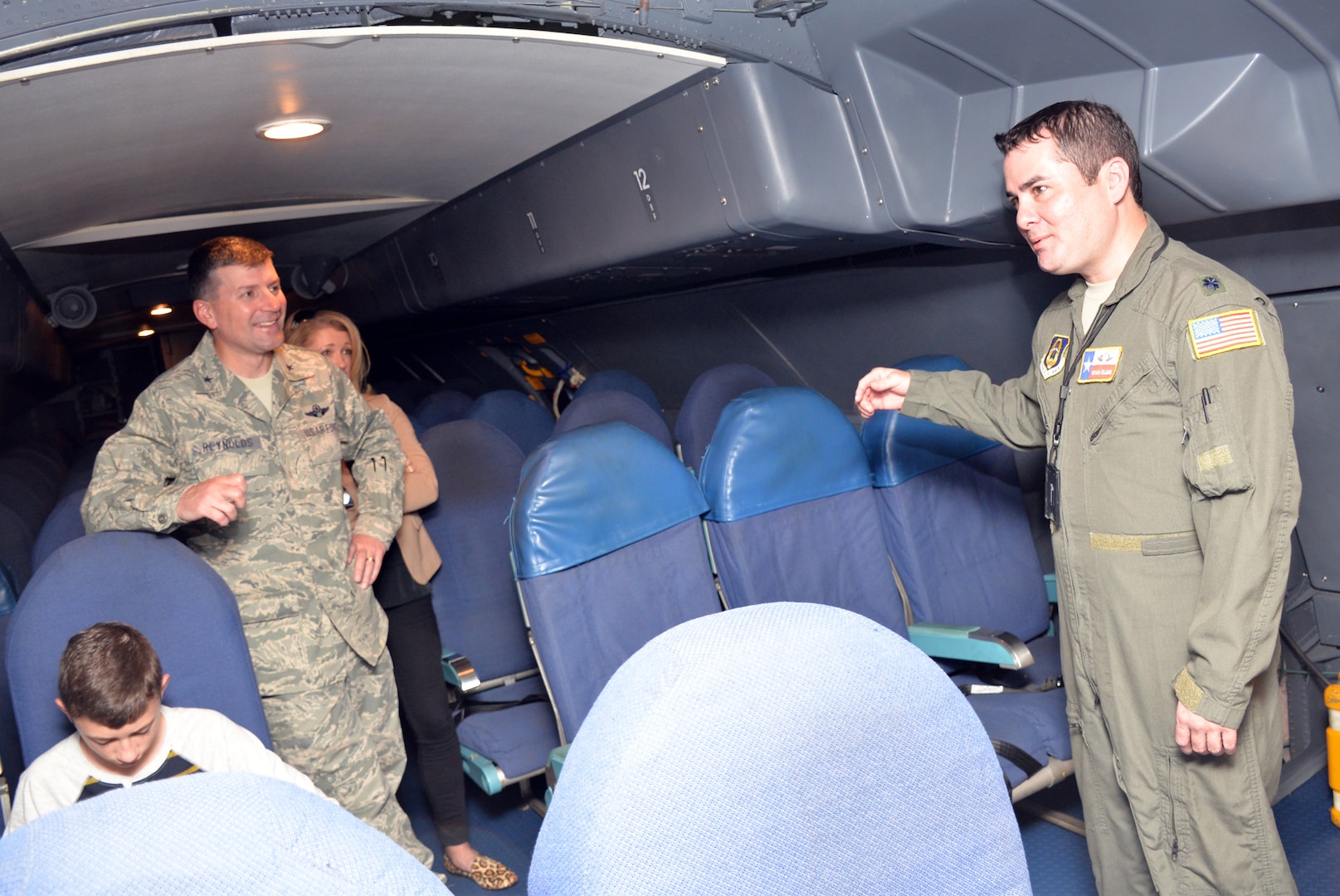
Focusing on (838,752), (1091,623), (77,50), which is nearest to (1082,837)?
(1091,623)

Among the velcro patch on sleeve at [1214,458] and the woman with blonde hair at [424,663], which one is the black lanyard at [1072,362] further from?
the woman with blonde hair at [424,663]

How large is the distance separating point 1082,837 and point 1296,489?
1573 millimetres

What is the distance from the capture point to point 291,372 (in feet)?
9.05

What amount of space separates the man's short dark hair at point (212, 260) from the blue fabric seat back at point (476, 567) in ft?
3.29

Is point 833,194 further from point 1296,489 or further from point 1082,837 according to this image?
point 1082,837

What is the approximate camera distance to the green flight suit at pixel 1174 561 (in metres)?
1.84

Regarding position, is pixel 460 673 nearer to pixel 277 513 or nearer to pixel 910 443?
pixel 277 513

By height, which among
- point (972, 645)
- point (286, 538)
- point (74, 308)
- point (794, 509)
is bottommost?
point (972, 645)

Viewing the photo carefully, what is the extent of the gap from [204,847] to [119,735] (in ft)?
5.17

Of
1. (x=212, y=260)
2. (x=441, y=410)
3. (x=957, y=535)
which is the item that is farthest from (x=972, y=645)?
(x=441, y=410)

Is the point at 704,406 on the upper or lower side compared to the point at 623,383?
lower

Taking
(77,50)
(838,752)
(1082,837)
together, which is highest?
(77,50)

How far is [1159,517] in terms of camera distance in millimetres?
2000

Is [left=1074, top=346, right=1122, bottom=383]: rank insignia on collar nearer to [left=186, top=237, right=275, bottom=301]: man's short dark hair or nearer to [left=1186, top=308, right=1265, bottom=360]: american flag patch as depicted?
[left=1186, top=308, right=1265, bottom=360]: american flag patch
